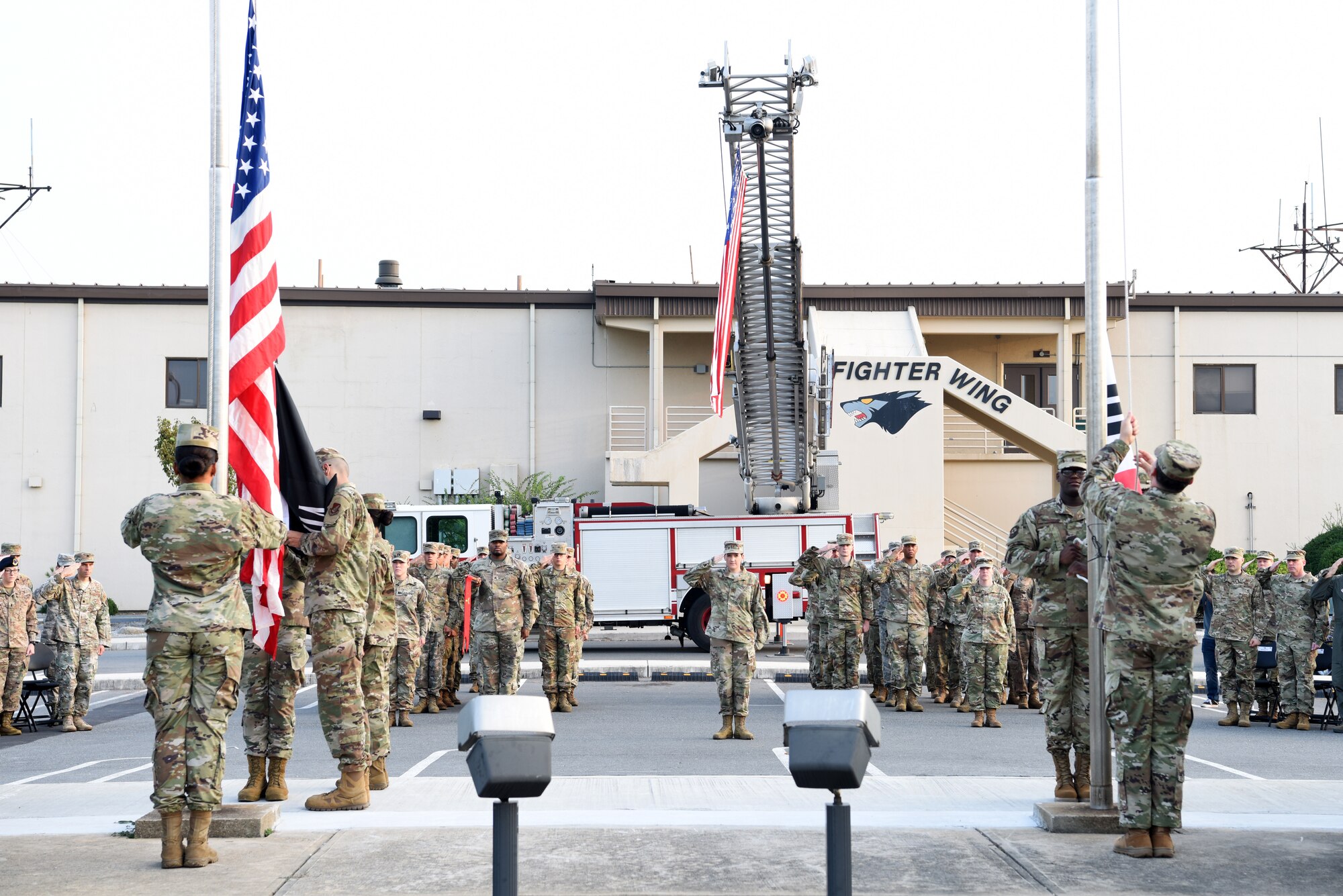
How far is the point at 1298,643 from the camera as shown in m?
14.2

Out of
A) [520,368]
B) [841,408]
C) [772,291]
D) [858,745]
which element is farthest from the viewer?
[520,368]

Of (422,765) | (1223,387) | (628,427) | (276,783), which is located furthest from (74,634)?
(1223,387)

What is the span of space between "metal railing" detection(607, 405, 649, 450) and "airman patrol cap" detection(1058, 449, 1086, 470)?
24.3m

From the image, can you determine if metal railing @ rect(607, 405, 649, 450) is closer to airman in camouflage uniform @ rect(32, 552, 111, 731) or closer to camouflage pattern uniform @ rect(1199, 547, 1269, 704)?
airman in camouflage uniform @ rect(32, 552, 111, 731)

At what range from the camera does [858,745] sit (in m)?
4.48

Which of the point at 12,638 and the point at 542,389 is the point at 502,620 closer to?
the point at 12,638

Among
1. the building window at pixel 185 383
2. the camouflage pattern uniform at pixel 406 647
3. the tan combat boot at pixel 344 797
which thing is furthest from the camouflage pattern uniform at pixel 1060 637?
the building window at pixel 185 383

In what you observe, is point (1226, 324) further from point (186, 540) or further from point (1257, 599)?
point (186, 540)

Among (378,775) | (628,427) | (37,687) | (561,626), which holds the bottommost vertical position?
(37,687)

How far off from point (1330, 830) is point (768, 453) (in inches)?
636

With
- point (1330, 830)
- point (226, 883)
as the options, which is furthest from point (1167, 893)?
point (226, 883)

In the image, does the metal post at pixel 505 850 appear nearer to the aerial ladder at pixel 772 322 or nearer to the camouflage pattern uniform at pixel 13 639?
the camouflage pattern uniform at pixel 13 639

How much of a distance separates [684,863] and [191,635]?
2750 millimetres

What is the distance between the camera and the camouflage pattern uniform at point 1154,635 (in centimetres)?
687
